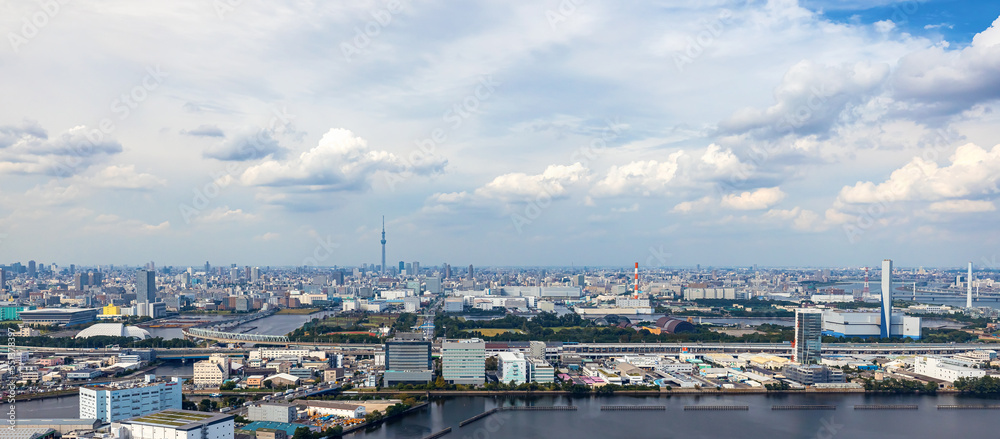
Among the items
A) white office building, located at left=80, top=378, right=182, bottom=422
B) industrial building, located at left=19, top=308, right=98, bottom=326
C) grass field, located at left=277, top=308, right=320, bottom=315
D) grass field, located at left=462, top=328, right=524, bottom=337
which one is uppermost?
white office building, located at left=80, top=378, right=182, bottom=422

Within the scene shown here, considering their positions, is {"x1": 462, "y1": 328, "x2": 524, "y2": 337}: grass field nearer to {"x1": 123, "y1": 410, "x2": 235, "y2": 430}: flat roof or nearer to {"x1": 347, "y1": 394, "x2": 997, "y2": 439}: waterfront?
{"x1": 347, "y1": 394, "x2": 997, "y2": 439}: waterfront

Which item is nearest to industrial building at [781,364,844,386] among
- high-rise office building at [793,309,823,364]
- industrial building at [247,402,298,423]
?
high-rise office building at [793,309,823,364]

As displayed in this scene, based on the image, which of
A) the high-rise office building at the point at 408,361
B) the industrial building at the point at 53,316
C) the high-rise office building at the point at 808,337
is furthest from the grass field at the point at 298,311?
the high-rise office building at the point at 808,337

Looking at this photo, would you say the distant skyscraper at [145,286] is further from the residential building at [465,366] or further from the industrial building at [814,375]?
the industrial building at [814,375]

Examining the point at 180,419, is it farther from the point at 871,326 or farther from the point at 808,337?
the point at 871,326

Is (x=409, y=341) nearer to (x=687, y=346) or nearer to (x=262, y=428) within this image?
(x=262, y=428)

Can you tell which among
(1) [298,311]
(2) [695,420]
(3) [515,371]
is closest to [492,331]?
(3) [515,371]
